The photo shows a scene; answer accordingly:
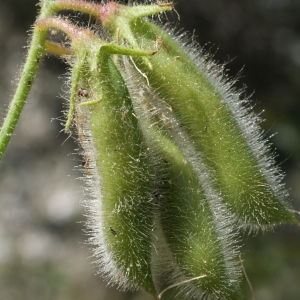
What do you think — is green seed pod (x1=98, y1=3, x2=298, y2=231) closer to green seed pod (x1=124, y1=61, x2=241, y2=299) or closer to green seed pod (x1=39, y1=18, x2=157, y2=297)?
green seed pod (x1=124, y1=61, x2=241, y2=299)

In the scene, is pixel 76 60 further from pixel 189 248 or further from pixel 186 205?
pixel 189 248

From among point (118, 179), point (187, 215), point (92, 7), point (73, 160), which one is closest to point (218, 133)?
point (187, 215)

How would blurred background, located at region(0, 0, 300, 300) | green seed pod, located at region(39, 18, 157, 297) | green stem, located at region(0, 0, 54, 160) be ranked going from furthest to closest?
1. blurred background, located at region(0, 0, 300, 300)
2. green stem, located at region(0, 0, 54, 160)
3. green seed pod, located at region(39, 18, 157, 297)

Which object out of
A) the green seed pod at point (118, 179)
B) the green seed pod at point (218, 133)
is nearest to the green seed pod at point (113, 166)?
the green seed pod at point (118, 179)

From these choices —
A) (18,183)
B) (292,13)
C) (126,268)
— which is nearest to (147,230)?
(126,268)

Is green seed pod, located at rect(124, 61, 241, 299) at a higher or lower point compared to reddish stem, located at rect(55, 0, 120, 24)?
lower

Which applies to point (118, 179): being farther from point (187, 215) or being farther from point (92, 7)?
point (92, 7)

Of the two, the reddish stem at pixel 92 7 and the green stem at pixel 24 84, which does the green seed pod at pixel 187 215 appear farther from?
the green stem at pixel 24 84

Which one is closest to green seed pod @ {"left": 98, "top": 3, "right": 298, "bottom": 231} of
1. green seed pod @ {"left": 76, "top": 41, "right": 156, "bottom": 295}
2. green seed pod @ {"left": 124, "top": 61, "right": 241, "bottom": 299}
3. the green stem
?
green seed pod @ {"left": 124, "top": 61, "right": 241, "bottom": 299}
